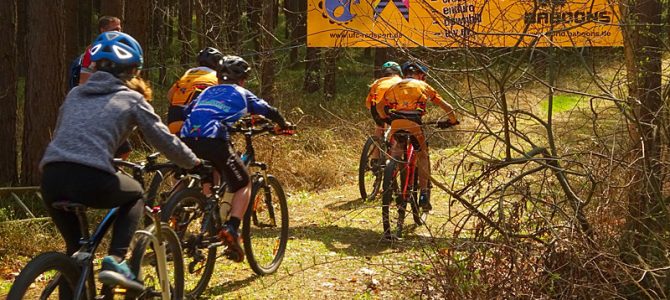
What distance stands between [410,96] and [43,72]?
4.81 meters

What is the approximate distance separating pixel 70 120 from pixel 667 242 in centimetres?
390

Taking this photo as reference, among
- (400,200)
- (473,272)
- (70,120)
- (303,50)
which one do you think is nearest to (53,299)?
(70,120)

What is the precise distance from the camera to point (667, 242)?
5387mm

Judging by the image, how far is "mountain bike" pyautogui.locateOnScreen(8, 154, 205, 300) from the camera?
389 cm

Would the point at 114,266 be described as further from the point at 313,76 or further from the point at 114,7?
the point at 313,76

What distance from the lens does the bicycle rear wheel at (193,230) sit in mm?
5594

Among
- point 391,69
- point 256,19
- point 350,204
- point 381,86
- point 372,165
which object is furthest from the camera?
point 256,19

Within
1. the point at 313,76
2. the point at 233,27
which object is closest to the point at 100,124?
the point at 233,27

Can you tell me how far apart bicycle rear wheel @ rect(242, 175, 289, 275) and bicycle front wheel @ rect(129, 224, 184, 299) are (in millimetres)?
1265

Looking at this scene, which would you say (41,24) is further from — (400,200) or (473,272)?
(473,272)

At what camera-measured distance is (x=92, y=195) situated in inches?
165

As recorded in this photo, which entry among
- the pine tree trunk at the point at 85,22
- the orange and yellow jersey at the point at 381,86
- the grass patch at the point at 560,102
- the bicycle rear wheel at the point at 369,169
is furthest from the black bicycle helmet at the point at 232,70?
the pine tree trunk at the point at 85,22

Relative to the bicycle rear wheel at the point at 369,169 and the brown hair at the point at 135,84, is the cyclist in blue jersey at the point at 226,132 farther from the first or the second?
the bicycle rear wheel at the point at 369,169

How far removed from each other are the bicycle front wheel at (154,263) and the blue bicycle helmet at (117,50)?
100cm
